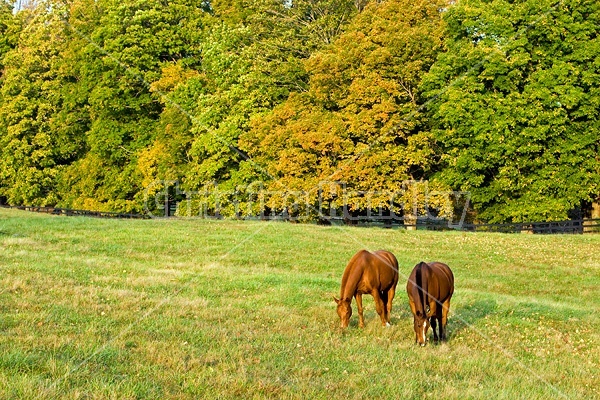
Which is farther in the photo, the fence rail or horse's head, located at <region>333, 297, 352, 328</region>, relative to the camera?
the fence rail

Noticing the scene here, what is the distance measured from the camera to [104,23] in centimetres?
4562

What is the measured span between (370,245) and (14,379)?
2200 cm

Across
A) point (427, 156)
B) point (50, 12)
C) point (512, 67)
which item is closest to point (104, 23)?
point (50, 12)

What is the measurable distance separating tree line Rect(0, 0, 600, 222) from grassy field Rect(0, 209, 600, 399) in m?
13.5

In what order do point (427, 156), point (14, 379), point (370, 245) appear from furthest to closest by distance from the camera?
point (427, 156), point (370, 245), point (14, 379)

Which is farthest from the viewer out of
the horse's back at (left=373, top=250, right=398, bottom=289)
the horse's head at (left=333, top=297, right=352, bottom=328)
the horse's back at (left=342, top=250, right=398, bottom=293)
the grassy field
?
the horse's back at (left=373, top=250, right=398, bottom=289)

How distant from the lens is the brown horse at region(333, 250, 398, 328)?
35.3ft

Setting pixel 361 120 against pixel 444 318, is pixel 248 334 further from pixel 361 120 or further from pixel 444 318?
pixel 361 120

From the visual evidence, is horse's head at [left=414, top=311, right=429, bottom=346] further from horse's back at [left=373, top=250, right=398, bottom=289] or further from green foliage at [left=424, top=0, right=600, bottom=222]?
green foliage at [left=424, top=0, right=600, bottom=222]

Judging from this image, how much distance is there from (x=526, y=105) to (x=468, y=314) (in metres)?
23.4

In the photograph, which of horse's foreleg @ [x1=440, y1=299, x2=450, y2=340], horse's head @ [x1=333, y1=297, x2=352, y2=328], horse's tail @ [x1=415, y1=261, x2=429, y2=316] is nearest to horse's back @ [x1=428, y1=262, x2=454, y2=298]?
horse's foreleg @ [x1=440, y1=299, x2=450, y2=340]

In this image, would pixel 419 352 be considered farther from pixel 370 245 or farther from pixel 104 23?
pixel 104 23

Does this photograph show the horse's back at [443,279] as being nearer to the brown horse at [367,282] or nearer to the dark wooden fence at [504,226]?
the brown horse at [367,282]

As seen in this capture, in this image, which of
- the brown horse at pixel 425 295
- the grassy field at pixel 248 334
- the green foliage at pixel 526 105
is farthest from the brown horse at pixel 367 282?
the green foliage at pixel 526 105
